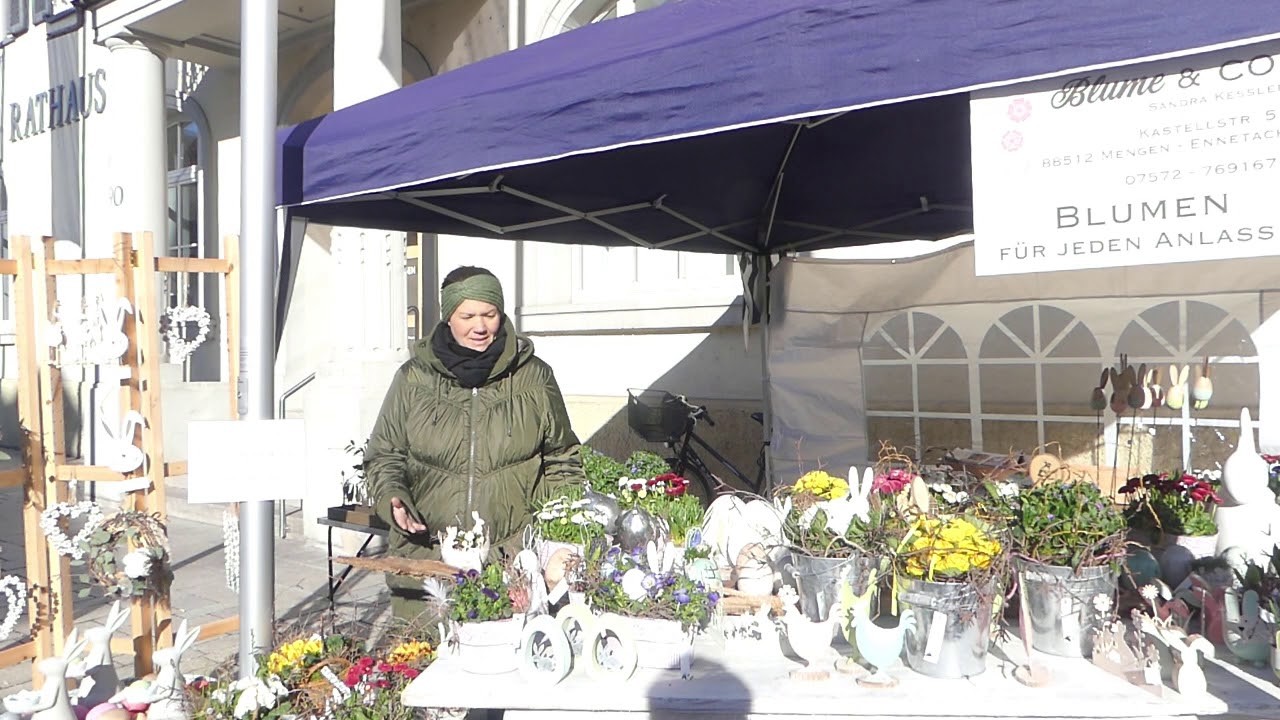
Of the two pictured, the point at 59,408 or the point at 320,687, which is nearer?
the point at 320,687

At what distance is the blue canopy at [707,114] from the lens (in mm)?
1673

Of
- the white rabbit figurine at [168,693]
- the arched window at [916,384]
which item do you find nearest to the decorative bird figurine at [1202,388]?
the arched window at [916,384]

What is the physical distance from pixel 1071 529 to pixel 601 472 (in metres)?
→ 1.48

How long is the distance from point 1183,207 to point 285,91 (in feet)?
29.3

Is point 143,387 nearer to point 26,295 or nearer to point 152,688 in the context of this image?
point 26,295

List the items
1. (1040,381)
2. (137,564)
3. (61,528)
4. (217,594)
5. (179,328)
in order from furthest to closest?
(217,594) → (1040,381) → (179,328) → (61,528) → (137,564)

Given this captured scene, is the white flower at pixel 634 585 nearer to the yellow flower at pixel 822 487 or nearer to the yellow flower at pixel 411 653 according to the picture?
the yellow flower at pixel 822 487

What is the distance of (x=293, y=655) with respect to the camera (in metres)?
2.40

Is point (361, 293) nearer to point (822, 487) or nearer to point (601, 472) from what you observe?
point (601, 472)

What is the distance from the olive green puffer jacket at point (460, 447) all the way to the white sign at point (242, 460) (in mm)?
550

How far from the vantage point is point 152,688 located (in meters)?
2.40

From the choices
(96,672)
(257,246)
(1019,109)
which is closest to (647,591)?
(1019,109)

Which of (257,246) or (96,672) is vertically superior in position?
(257,246)

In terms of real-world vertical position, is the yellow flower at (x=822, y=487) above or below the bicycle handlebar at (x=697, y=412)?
above
